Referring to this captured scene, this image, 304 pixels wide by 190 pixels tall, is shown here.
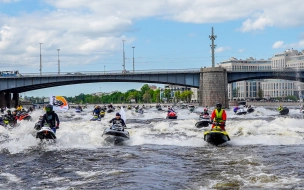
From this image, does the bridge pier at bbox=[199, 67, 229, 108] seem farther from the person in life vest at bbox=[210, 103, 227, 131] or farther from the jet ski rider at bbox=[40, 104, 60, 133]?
the jet ski rider at bbox=[40, 104, 60, 133]

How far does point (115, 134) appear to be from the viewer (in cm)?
2506

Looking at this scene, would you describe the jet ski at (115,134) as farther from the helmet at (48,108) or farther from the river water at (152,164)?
the helmet at (48,108)

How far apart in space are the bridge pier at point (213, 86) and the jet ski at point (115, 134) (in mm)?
77987

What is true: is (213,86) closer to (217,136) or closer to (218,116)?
(218,116)

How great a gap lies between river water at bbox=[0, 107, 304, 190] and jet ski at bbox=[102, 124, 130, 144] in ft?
1.27

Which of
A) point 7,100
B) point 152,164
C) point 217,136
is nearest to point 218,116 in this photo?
point 217,136

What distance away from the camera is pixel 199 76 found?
10462 centimetres

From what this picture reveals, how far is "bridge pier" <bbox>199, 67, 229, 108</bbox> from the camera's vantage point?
336 feet

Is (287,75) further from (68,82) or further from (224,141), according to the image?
(224,141)

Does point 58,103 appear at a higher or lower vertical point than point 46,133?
higher

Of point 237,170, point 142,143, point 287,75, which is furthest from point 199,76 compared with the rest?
point 237,170

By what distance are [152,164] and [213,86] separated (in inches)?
3359

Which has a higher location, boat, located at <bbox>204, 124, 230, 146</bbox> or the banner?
the banner

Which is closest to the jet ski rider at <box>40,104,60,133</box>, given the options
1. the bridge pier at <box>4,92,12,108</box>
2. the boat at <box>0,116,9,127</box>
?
the boat at <box>0,116,9,127</box>
